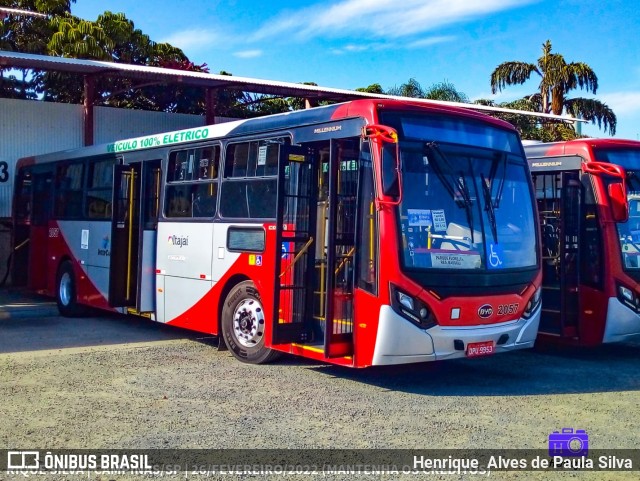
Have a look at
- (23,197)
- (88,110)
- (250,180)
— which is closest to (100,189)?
(23,197)

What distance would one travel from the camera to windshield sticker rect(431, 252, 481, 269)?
25.0 feet

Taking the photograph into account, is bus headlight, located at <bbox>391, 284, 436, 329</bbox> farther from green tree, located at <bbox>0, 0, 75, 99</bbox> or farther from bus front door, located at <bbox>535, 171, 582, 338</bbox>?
green tree, located at <bbox>0, 0, 75, 99</bbox>

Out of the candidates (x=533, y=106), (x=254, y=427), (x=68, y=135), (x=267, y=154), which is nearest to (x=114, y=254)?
(x=267, y=154)

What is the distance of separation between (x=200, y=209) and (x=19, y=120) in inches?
376

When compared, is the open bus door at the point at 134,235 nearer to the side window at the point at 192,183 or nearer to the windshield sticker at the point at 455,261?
the side window at the point at 192,183

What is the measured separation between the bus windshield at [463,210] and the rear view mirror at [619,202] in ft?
4.27

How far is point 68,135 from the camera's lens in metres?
18.2

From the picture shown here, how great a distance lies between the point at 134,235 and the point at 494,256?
5929 mm

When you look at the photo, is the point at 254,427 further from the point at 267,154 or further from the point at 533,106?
the point at 533,106

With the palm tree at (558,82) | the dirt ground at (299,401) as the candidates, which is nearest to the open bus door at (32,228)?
→ the dirt ground at (299,401)

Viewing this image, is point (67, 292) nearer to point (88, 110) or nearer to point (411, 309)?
point (88, 110)

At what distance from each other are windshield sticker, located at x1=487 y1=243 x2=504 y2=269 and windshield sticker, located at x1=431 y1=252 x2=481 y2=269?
6.3 inches

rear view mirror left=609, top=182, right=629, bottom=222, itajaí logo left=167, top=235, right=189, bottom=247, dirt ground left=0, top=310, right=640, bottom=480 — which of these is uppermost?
rear view mirror left=609, top=182, right=629, bottom=222

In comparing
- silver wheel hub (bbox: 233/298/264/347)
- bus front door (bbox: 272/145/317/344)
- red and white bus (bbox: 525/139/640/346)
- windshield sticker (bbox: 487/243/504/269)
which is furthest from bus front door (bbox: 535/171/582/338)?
silver wheel hub (bbox: 233/298/264/347)
